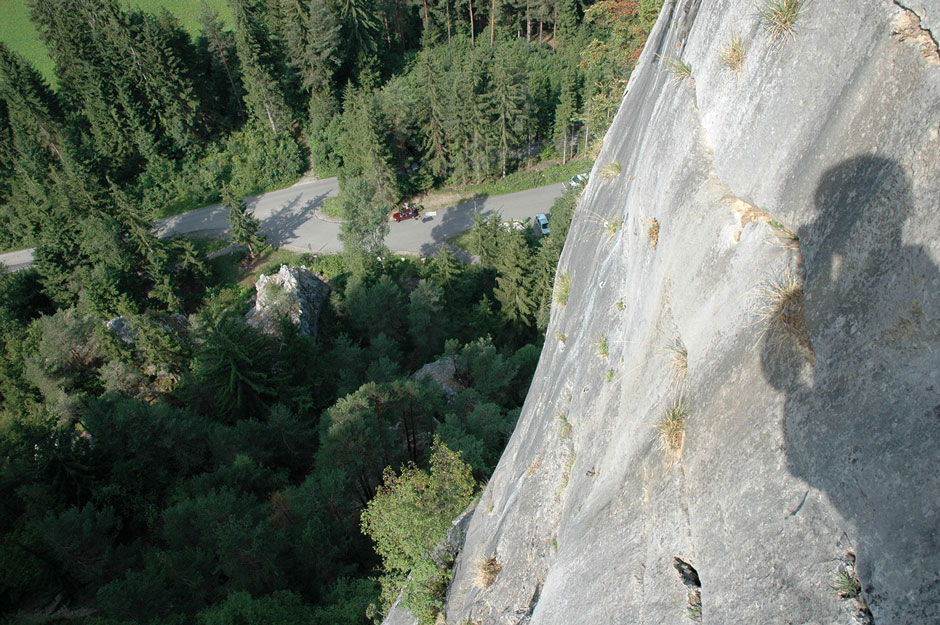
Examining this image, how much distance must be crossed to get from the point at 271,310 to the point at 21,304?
22892 millimetres

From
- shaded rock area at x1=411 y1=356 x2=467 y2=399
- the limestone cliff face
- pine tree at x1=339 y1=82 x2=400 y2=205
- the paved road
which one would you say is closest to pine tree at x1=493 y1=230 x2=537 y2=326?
shaded rock area at x1=411 y1=356 x2=467 y2=399

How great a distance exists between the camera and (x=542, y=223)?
150 ft

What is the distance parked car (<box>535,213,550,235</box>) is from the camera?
45.2m

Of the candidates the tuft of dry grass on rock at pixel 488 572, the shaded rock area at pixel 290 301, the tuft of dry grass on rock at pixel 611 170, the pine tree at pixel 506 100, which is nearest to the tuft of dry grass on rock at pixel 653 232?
the tuft of dry grass on rock at pixel 611 170

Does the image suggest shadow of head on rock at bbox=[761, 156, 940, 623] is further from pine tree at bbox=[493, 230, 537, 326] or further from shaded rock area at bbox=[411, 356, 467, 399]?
pine tree at bbox=[493, 230, 537, 326]

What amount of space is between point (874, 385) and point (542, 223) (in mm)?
42450

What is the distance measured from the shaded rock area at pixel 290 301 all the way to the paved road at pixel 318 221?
853 centimetres

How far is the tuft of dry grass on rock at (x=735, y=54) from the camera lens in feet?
19.4

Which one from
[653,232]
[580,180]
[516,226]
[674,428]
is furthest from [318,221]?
[674,428]

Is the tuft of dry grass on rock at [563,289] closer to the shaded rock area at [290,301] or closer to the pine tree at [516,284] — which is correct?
the pine tree at [516,284]

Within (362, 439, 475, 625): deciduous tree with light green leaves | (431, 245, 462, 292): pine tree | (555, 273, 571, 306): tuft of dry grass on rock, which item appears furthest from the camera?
(431, 245, 462, 292): pine tree

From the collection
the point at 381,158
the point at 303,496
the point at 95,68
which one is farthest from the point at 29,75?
the point at 303,496

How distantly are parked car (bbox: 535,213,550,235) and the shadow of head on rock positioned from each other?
134 ft

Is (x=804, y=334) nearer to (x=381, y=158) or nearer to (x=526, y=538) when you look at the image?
(x=526, y=538)
